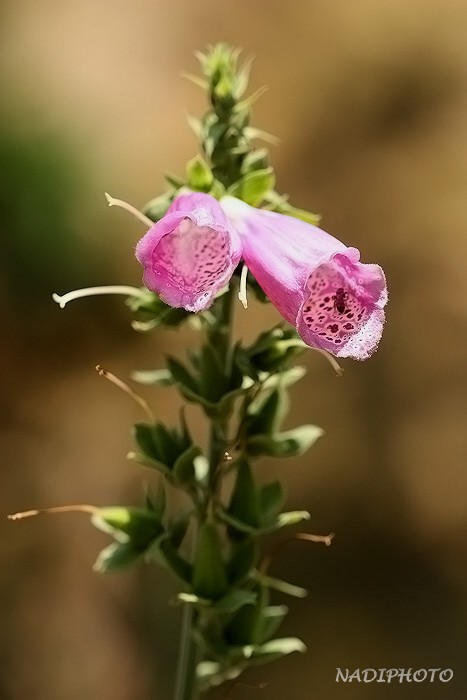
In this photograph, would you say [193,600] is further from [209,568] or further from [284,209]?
[284,209]

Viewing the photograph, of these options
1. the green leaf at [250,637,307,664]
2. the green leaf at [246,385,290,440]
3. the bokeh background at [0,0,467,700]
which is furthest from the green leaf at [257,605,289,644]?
the bokeh background at [0,0,467,700]

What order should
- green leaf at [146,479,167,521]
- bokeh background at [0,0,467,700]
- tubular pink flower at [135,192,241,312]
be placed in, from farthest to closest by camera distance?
1. bokeh background at [0,0,467,700]
2. green leaf at [146,479,167,521]
3. tubular pink flower at [135,192,241,312]

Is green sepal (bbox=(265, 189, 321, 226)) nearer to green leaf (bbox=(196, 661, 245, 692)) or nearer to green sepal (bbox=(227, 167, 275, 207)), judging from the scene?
green sepal (bbox=(227, 167, 275, 207))

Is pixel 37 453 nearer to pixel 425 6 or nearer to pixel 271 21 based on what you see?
pixel 271 21

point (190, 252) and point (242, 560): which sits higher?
point (190, 252)

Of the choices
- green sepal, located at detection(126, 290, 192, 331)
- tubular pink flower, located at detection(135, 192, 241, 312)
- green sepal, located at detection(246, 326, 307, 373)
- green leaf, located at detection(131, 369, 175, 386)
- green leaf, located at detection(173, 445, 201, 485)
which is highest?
tubular pink flower, located at detection(135, 192, 241, 312)

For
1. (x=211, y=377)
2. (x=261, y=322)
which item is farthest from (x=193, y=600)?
(x=261, y=322)

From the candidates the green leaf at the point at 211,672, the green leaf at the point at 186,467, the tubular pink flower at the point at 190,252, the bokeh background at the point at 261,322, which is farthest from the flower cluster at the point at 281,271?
the bokeh background at the point at 261,322
